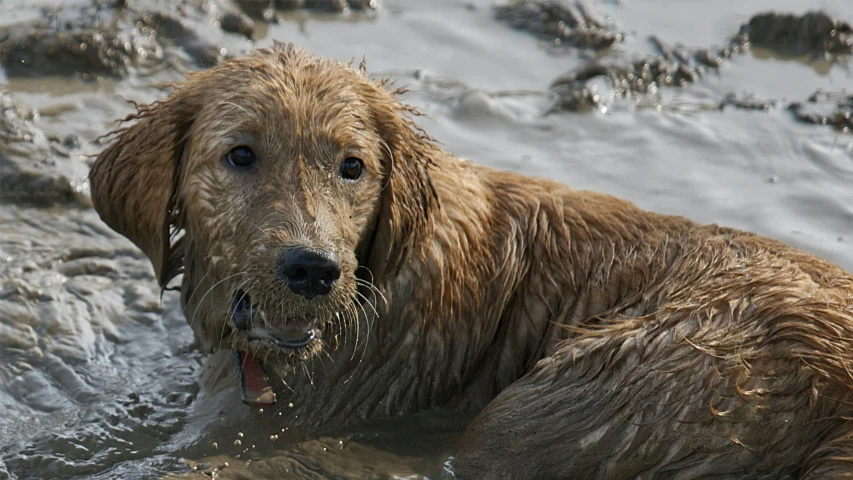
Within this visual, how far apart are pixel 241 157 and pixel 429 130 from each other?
4.07m

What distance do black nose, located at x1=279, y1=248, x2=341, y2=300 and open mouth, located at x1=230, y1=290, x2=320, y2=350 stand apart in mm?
284

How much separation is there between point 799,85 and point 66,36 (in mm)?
6521

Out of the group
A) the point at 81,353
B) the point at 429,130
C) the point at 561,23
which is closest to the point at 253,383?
the point at 81,353

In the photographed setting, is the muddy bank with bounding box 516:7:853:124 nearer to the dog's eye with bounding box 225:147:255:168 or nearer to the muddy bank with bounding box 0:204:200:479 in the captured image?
the muddy bank with bounding box 0:204:200:479

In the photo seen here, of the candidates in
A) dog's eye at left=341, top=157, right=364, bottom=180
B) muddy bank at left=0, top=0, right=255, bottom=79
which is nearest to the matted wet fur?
dog's eye at left=341, top=157, right=364, bottom=180

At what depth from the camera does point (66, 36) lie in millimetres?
9836

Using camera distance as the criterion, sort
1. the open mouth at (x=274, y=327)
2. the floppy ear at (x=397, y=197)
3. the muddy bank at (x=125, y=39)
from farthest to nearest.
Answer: the muddy bank at (x=125, y=39), the floppy ear at (x=397, y=197), the open mouth at (x=274, y=327)

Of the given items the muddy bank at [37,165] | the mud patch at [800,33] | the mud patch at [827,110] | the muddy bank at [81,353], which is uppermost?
the mud patch at [800,33]

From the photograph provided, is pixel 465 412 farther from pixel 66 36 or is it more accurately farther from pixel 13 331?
pixel 66 36

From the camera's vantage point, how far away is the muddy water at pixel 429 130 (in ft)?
19.6

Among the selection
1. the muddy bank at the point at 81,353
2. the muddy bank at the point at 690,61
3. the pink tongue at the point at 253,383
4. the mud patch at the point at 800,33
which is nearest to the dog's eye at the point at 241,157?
the pink tongue at the point at 253,383

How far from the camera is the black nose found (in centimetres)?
504

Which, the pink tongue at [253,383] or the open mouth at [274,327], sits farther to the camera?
the pink tongue at [253,383]

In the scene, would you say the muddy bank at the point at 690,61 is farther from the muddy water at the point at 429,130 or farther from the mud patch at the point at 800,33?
the muddy water at the point at 429,130
